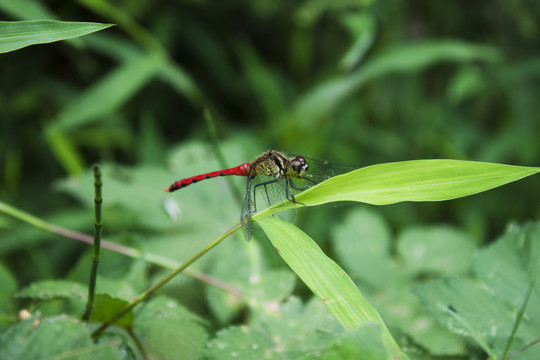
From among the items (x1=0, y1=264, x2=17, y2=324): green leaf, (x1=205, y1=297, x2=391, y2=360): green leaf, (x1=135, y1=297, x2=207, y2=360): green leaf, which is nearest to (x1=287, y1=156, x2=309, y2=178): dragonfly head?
(x1=205, y1=297, x2=391, y2=360): green leaf

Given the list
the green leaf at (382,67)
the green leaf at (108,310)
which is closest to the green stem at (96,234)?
the green leaf at (108,310)

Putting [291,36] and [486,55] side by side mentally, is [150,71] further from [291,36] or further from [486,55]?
[486,55]

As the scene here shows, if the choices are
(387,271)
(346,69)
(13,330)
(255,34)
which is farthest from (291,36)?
(13,330)

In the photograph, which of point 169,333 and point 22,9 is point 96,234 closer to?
point 169,333

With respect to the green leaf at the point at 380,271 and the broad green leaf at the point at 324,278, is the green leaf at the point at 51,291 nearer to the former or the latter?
the broad green leaf at the point at 324,278

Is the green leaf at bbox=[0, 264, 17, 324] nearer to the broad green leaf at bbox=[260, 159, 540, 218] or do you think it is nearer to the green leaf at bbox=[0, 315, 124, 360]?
the green leaf at bbox=[0, 315, 124, 360]

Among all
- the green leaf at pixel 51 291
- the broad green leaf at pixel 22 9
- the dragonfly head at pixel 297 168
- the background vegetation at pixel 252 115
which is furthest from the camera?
the background vegetation at pixel 252 115
